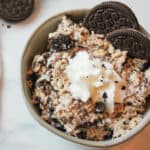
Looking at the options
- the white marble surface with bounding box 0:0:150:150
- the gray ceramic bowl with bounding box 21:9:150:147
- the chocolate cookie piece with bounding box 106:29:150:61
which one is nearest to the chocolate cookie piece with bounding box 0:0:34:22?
the white marble surface with bounding box 0:0:150:150

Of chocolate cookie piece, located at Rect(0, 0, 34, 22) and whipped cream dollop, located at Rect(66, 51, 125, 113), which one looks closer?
whipped cream dollop, located at Rect(66, 51, 125, 113)

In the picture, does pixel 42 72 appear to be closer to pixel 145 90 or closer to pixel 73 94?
pixel 73 94

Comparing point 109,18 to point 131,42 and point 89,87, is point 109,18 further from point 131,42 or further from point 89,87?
point 89,87

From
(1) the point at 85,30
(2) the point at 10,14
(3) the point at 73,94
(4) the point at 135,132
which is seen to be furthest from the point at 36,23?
(4) the point at 135,132

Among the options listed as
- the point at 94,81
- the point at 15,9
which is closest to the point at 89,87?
the point at 94,81

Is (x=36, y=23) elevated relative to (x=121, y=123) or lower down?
elevated

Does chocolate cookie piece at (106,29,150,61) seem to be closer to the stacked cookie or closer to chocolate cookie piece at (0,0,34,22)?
the stacked cookie
